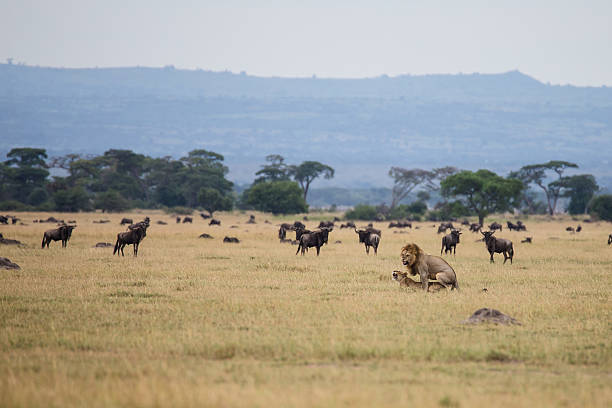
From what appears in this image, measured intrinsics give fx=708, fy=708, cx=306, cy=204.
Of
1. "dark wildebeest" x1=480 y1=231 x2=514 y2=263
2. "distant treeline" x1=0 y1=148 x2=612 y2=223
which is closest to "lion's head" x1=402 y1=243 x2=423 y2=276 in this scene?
"dark wildebeest" x1=480 y1=231 x2=514 y2=263

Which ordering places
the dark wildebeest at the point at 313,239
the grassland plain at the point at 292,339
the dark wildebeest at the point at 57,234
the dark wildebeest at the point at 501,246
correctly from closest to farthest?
1. the grassland plain at the point at 292,339
2. the dark wildebeest at the point at 501,246
3. the dark wildebeest at the point at 313,239
4. the dark wildebeest at the point at 57,234

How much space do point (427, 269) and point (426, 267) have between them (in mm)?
118

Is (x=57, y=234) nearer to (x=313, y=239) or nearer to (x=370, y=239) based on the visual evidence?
(x=313, y=239)

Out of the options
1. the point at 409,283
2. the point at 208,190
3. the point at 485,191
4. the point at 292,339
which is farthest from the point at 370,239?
the point at 208,190

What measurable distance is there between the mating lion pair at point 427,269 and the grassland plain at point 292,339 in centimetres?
49

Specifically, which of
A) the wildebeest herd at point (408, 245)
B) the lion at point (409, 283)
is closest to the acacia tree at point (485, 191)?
the wildebeest herd at point (408, 245)

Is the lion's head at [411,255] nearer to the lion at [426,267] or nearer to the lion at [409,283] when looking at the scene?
the lion at [426,267]

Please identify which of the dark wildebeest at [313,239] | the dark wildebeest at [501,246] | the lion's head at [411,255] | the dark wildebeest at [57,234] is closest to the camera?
the lion's head at [411,255]

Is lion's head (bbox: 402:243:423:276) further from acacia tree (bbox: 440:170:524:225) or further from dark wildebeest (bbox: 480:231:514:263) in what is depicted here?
acacia tree (bbox: 440:170:524:225)

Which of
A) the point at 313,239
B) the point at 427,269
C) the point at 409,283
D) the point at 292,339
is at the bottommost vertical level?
the point at 292,339

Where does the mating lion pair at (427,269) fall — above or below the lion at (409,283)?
above

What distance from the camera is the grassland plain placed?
8.59 m

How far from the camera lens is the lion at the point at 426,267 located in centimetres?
1773

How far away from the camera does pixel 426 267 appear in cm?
1784
